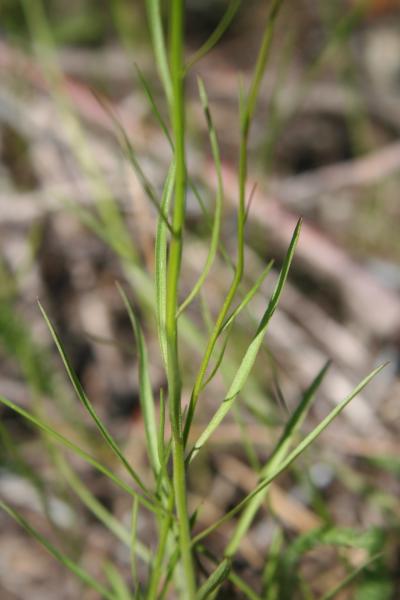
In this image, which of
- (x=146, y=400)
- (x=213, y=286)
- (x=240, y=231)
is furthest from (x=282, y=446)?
(x=213, y=286)

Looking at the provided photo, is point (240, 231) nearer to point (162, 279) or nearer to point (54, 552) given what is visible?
point (162, 279)

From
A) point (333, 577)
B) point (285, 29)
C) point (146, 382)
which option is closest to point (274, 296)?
point (146, 382)

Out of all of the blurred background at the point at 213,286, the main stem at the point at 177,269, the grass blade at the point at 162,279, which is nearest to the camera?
the main stem at the point at 177,269

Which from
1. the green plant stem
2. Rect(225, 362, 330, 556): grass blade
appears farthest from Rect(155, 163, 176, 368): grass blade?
Rect(225, 362, 330, 556): grass blade

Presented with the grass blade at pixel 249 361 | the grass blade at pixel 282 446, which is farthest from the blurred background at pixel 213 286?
the grass blade at pixel 249 361

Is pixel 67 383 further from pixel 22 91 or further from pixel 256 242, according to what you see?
pixel 22 91

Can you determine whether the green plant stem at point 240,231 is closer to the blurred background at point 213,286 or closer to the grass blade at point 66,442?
the grass blade at point 66,442
